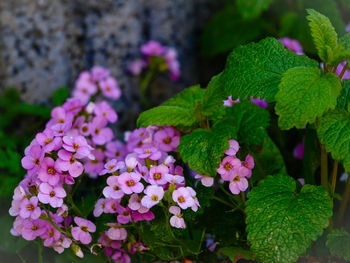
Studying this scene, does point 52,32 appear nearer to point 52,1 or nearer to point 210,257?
point 52,1

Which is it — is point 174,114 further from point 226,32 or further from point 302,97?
point 226,32

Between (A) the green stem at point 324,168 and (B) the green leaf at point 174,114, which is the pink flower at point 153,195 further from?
(A) the green stem at point 324,168

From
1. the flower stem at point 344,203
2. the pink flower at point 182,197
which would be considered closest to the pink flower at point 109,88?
the pink flower at point 182,197

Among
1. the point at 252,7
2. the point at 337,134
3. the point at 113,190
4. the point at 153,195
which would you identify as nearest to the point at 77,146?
the point at 113,190

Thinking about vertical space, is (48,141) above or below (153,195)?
above

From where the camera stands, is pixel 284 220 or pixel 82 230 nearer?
pixel 284 220

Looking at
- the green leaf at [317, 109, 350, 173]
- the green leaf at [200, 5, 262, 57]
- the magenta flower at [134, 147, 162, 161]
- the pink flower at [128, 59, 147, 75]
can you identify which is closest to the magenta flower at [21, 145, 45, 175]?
the magenta flower at [134, 147, 162, 161]

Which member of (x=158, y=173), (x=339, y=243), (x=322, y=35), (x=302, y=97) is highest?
(x=322, y=35)
